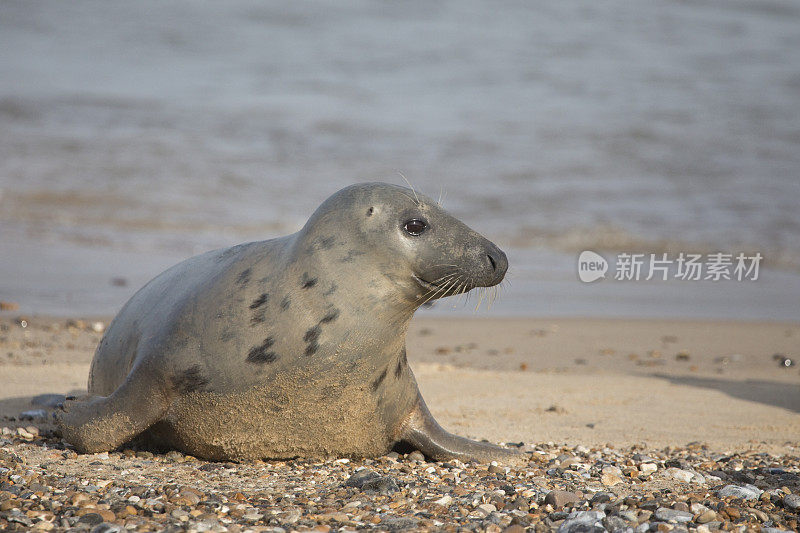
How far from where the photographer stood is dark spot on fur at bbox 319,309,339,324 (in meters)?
3.74

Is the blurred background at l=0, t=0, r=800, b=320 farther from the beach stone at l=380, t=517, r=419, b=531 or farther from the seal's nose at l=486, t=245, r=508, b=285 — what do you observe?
the beach stone at l=380, t=517, r=419, b=531

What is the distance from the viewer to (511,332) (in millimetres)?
8086

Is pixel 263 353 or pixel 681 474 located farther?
pixel 681 474

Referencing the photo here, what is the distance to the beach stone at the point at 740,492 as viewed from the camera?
3.62 metres

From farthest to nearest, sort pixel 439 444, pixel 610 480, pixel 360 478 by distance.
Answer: pixel 439 444 < pixel 610 480 < pixel 360 478

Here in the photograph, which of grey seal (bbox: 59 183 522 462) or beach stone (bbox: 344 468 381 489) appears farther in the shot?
grey seal (bbox: 59 183 522 462)

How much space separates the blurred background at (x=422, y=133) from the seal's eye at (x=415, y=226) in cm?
485

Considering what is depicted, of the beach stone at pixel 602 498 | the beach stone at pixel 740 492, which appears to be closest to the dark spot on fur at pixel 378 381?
the beach stone at pixel 602 498

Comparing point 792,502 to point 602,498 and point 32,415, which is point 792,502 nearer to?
point 602,498

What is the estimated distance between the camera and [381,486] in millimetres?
3578

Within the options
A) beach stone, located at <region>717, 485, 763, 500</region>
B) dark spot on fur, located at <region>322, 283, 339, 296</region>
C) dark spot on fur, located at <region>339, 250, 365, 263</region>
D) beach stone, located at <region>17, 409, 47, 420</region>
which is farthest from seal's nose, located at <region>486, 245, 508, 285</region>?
beach stone, located at <region>17, 409, 47, 420</region>

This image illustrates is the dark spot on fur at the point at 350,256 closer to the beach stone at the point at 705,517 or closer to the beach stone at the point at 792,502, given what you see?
the beach stone at the point at 705,517

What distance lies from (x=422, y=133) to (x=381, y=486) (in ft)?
52.4

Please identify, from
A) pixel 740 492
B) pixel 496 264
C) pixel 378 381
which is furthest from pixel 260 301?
pixel 740 492
